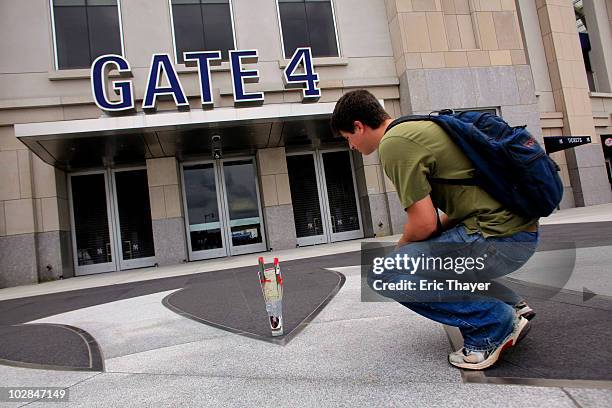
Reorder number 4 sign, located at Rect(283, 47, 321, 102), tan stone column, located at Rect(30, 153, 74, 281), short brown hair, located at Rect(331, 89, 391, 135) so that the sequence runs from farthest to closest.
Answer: number 4 sign, located at Rect(283, 47, 321, 102)
tan stone column, located at Rect(30, 153, 74, 281)
short brown hair, located at Rect(331, 89, 391, 135)

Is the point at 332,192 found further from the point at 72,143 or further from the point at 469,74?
the point at 72,143

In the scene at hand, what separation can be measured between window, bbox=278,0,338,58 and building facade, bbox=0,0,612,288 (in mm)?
39

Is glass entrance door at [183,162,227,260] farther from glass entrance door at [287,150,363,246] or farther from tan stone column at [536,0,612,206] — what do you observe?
tan stone column at [536,0,612,206]

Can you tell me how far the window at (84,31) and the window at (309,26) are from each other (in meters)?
5.37

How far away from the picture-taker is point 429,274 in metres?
2.06

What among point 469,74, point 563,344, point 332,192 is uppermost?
point 469,74

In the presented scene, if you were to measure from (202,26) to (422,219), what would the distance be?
13491 millimetres

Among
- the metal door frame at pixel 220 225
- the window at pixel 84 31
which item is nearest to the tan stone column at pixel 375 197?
the metal door frame at pixel 220 225

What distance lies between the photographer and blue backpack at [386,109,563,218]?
1.83 metres

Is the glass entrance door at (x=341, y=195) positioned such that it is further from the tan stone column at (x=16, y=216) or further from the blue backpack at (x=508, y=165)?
the blue backpack at (x=508, y=165)

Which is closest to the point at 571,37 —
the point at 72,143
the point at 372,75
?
the point at 372,75

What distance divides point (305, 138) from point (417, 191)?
11589 millimetres

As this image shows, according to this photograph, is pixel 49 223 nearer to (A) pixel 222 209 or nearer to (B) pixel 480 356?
(A) pixel 222 209

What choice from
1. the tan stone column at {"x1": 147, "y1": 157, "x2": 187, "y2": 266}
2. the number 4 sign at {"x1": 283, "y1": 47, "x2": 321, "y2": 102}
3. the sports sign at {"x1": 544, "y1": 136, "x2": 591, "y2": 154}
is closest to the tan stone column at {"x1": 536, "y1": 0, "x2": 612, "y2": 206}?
the sports sign at {"x1": 544, "y1": 136, "x2": 591, "y2": 154}
